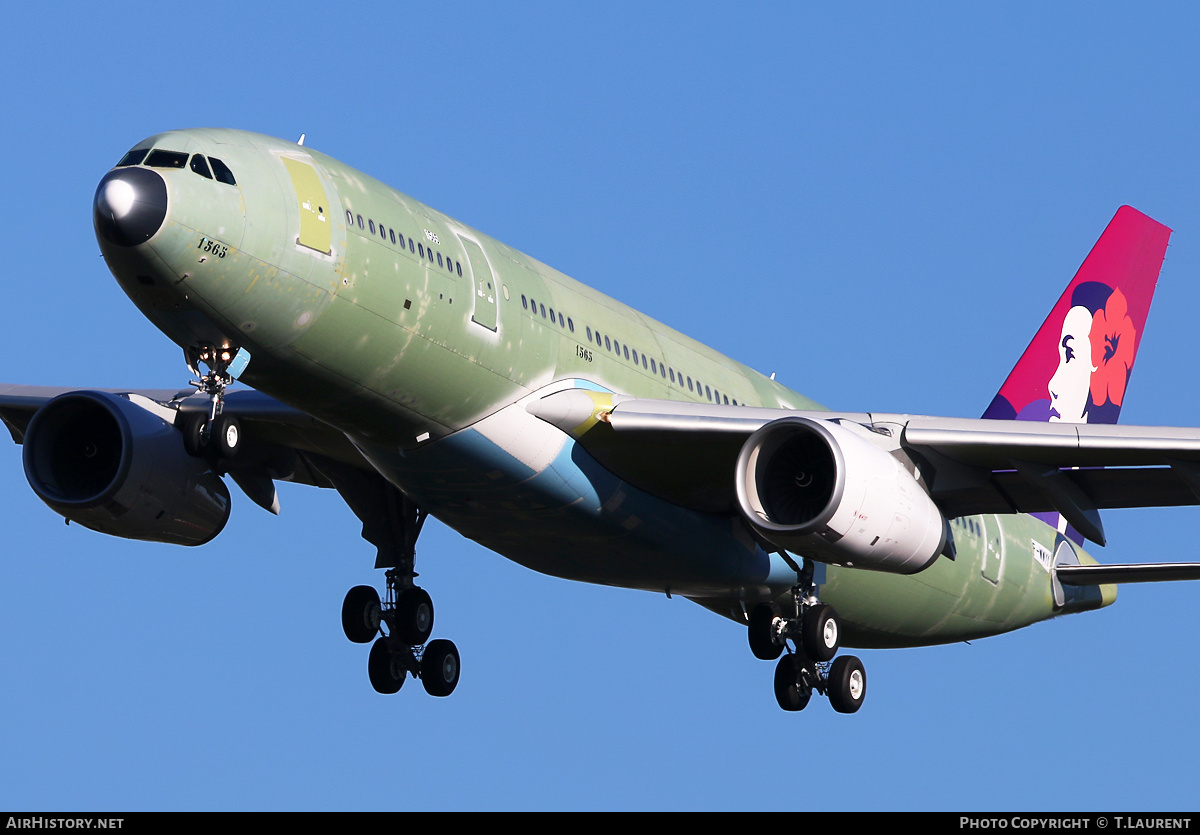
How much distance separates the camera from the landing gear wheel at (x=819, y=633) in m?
27.1

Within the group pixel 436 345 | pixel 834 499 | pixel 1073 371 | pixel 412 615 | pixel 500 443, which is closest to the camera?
pixel 436 345

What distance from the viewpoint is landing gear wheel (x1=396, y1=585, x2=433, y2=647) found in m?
28.1

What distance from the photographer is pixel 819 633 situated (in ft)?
88.8

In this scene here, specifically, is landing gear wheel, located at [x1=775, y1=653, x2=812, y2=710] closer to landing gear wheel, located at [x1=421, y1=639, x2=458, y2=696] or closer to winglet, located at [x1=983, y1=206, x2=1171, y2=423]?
landing gear wheel, located at [x1=421, y1=639, x2=458, y2=696]

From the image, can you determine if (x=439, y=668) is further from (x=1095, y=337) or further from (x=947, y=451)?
(x=1095, y=337)

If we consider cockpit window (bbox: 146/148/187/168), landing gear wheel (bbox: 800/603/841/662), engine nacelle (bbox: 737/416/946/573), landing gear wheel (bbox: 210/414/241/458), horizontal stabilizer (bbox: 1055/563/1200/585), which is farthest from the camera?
horizontal stabilizer (bbox: 1055/563/1200/585)

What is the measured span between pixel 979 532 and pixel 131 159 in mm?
16902

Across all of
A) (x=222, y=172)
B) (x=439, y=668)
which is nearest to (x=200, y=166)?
(x=222, y=172)

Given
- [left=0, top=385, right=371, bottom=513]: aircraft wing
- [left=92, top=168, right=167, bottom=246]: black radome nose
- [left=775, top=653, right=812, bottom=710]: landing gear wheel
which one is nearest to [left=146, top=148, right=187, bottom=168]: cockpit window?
[left=92, top=168, right=167, bottom=246]: black radome nose

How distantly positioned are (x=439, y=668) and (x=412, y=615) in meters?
1.00

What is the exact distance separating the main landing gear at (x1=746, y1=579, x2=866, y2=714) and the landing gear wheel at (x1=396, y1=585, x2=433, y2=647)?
5271 mm

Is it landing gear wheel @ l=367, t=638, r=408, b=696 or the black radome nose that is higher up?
the black radome nose

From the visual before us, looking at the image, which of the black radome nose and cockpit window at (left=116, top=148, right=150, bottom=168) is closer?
the black radome nose

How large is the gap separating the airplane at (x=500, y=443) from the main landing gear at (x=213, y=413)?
0.04 meters
